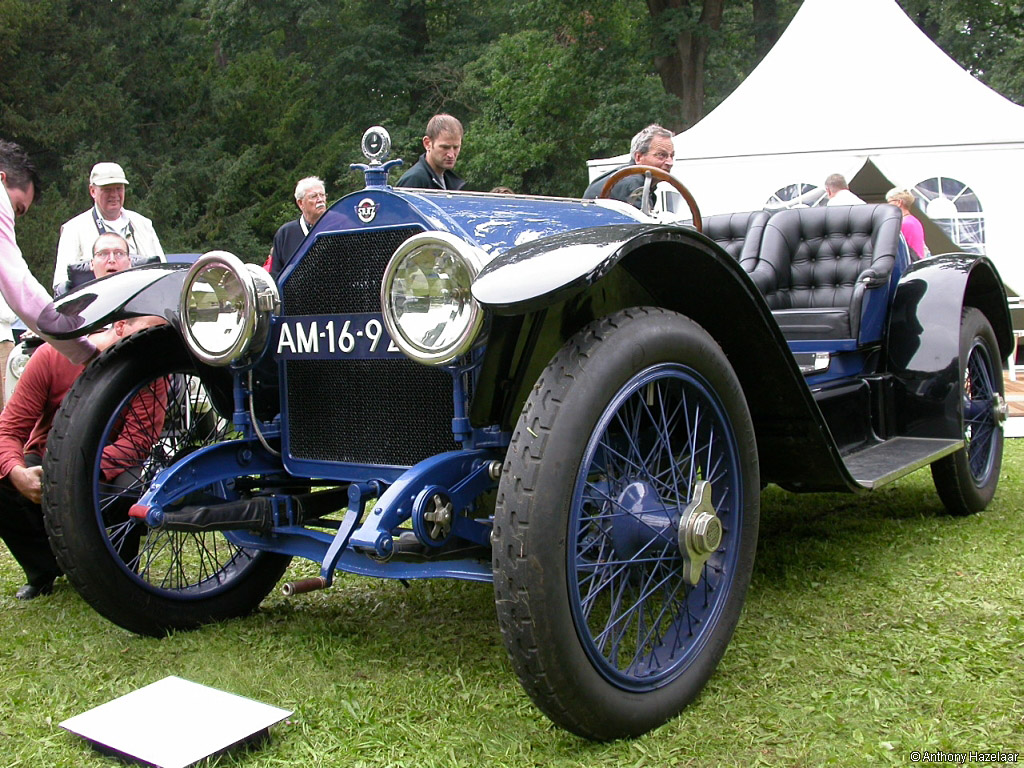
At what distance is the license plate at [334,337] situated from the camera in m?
2.61

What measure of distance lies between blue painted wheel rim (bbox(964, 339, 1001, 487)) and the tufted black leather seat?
631mm

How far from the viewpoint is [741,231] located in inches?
198

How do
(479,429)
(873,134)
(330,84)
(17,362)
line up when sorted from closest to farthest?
1. (479,429)
2. (17,362)
3. (873,134)
4. (330,84)

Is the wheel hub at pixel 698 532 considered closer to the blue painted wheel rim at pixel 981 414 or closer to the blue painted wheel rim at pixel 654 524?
the blue painted wheel rim at pixel 654 524

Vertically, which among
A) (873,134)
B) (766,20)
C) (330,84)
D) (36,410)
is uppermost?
(766,20)

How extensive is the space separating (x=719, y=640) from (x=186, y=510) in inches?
58.0

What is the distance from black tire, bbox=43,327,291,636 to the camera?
8.96ft

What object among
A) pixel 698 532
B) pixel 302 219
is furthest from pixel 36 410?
pixel 302 219

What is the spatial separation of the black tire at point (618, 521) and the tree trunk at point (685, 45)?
18595 millimetres

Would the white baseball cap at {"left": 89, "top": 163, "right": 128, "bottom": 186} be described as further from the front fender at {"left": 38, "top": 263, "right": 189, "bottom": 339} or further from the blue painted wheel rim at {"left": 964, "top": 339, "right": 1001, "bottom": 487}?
the blue painted wheel rim at {"left": 964, "top": 339, "right": 1001, "bottom": 487}

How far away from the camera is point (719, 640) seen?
8.06ft

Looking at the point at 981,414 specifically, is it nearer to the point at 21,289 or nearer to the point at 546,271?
the point at 546,271

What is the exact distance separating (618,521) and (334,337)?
962 millimetres

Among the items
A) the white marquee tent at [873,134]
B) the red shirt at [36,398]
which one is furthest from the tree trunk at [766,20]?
the red shirt at [36,398]
